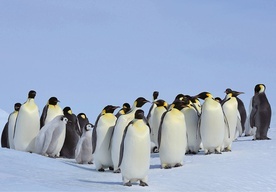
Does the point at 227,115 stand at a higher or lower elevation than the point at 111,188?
higher

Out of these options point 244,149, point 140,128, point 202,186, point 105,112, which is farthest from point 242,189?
point 244,149

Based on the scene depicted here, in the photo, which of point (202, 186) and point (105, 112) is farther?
point (105, 112)

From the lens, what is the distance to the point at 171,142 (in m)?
9.38

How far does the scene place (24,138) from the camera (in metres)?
12.1

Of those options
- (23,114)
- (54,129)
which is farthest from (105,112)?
(23,114)

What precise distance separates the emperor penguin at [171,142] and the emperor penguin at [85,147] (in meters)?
1.59

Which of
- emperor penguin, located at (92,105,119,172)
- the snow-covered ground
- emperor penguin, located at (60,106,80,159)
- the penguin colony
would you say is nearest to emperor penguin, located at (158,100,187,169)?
the penguin colony

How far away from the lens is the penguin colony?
24.9 ft

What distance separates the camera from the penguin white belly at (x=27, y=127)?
11.9 meters

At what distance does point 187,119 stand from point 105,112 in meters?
2.27

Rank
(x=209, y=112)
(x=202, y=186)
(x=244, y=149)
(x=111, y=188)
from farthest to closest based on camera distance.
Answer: (x=244, y=149) → (x=209, y=112) → (x=202, y=186) → (x=111, y=188)

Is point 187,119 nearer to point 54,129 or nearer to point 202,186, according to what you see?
point 54,129

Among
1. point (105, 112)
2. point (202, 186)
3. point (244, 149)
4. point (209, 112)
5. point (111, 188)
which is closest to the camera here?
point (111, 188)

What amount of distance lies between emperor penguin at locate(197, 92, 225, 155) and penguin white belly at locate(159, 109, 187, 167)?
4.80 feet
